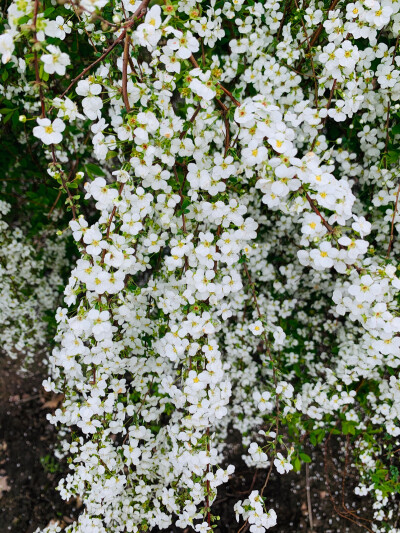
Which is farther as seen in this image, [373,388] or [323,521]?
[323,521]

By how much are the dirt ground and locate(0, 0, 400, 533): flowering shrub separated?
2.48 ft

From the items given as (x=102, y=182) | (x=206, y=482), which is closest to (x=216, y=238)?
(x=102, y=182)

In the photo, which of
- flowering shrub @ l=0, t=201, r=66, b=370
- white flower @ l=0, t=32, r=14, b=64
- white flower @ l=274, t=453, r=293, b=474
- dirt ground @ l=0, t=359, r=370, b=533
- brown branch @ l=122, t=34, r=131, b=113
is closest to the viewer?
white flower @ l=0, t=32, r=14, b=64

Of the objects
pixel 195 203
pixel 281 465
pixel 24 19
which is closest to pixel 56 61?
pixel 24 19

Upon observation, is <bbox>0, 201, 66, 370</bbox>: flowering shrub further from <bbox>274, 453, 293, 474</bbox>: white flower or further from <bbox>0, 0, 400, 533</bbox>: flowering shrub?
<bbox>274, 453, 293, 474</bbox>: white flower

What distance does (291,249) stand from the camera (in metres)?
3.04

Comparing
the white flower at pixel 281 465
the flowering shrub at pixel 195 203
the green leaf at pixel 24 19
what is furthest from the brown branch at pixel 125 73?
the white flower at pixel 281 465

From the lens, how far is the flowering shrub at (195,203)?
4.60 ft

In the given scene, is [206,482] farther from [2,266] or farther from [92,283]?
[2,266]

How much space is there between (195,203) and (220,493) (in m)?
2.89

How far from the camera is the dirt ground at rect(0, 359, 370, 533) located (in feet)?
11.7

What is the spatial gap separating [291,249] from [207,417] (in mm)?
1629

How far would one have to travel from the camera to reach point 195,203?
1838 mm

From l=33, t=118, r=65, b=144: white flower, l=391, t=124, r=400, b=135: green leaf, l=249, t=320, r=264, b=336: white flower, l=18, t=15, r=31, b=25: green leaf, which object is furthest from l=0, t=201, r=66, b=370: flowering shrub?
l=391, t=124, r=400, b=135: green leaf
